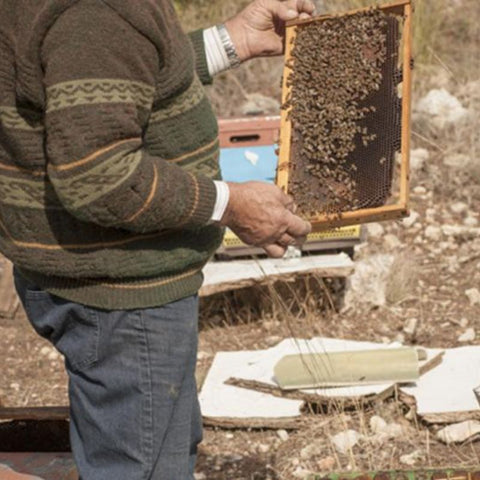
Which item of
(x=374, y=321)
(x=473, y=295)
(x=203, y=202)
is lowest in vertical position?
(x=374, y=321)

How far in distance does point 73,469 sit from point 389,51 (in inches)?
67.0

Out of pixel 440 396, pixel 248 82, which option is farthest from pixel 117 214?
pixel 248 82

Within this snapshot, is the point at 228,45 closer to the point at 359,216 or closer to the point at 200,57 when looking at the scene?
the point at 200,57

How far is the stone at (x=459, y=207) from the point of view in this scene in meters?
6.46

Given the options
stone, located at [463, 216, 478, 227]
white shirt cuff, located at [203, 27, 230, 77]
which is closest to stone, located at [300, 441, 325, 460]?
white shirt cuff, located at [203, 27, 230, 77]

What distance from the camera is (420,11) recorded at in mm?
8016

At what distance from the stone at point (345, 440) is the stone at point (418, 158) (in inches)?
110

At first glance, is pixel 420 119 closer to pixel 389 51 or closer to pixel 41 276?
pixel 389 51

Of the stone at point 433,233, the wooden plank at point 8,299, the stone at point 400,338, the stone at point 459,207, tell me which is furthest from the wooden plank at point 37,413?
the stone at point 459,207

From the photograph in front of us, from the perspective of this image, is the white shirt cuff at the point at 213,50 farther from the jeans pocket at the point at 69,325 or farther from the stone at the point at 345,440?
the stone at the point at 345,440

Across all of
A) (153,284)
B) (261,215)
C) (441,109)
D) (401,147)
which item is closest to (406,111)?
(401,147)

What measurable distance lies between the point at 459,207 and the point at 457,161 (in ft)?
1.41

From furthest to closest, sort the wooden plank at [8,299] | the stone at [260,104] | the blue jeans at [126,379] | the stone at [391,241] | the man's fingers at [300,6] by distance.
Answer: the stone at [260,104]
the stone at [391,241]
the wooden plank at [8,299]
the man's fingers at [300,6]
the blue jeans at [126,379]

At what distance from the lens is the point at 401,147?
10.8 feet
